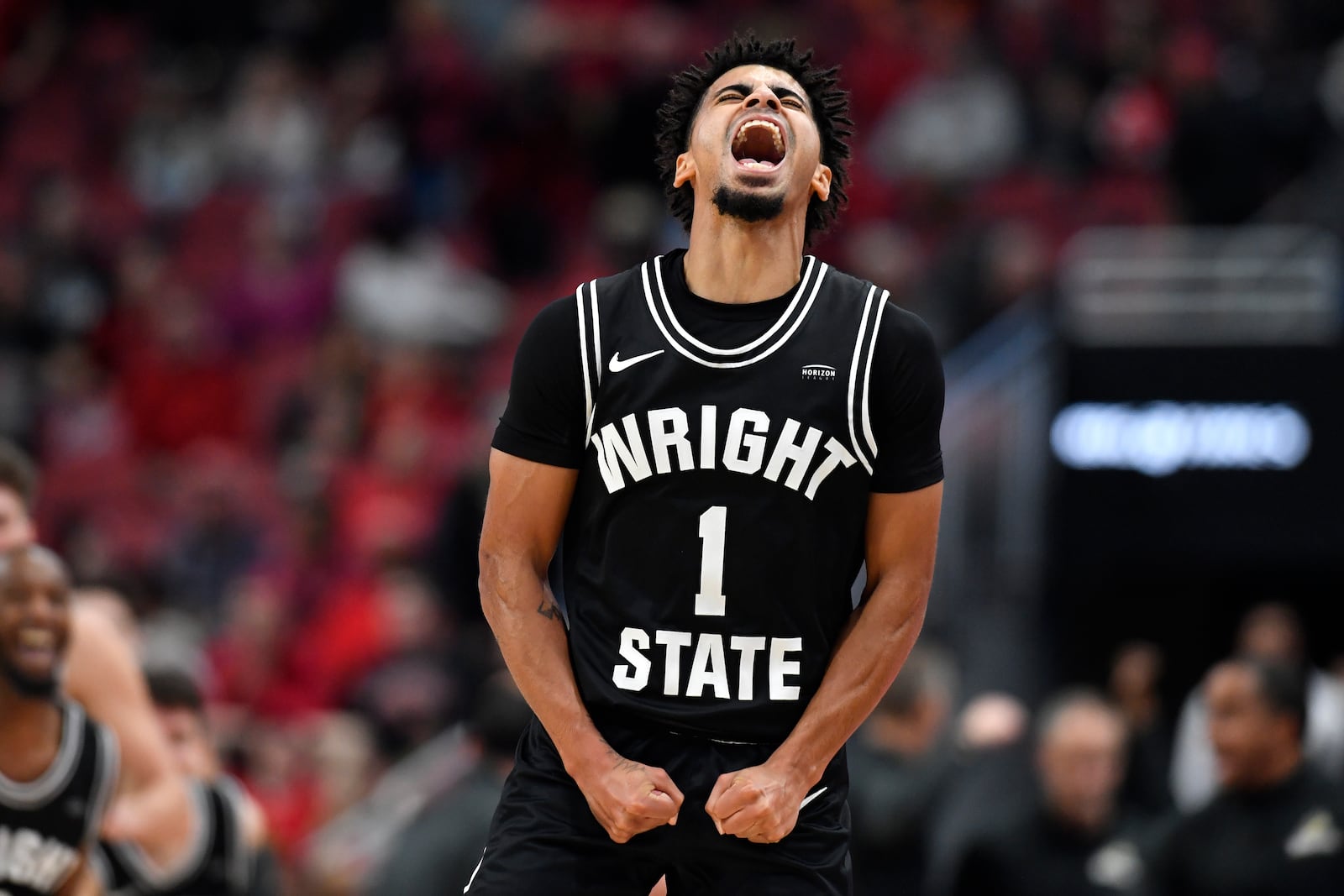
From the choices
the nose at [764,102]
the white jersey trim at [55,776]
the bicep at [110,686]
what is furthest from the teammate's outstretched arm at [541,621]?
the bicep at [110,686]

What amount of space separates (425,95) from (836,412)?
39.7ft

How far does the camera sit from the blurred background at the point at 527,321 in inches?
438

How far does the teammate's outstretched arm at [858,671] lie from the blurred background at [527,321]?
3724 mm

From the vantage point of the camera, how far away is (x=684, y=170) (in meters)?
4.21

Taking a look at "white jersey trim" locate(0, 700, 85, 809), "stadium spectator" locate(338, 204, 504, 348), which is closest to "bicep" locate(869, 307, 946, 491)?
"white jersey trim" locate(0, 700, 85, 809)

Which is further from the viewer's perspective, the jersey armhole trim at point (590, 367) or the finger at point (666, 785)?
the jersey armhole trim at point (590, 367)

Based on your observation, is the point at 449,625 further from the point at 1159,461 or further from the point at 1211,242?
the point at 1211,242

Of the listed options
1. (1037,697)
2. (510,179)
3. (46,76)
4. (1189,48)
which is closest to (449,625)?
(1037,697)

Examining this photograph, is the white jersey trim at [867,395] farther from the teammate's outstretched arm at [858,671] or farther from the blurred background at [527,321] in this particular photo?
the blurred background at [527,321]

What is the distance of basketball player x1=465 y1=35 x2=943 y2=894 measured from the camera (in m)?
3.93

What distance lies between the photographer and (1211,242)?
12.0m

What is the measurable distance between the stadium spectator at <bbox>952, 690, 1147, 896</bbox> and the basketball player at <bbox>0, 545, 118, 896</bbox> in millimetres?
3874

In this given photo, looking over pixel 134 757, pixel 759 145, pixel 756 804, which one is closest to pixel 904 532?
pixel 756 804

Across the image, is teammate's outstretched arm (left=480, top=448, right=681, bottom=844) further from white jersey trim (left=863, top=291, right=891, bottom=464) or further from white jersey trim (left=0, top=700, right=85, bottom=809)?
white jersey trim (left=0, top=700, right=85, bottom=809)
